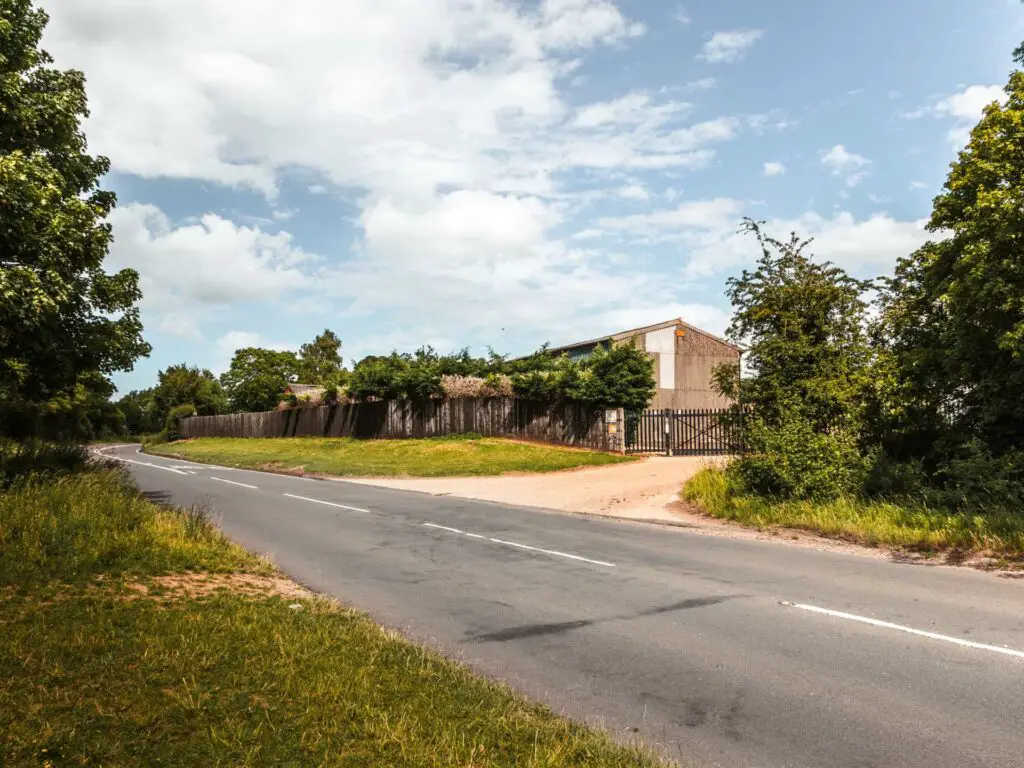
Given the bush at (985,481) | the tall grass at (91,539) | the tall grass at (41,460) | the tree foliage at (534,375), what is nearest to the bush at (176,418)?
the tree foliage at (534,375)

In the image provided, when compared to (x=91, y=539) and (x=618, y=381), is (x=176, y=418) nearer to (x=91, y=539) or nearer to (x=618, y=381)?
(x=618, y=381)

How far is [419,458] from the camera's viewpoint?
1152 inches

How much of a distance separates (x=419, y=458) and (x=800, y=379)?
1859 cm

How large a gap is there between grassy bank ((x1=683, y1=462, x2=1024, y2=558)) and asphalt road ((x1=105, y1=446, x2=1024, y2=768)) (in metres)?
1.09

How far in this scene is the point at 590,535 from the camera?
1195 centimetres

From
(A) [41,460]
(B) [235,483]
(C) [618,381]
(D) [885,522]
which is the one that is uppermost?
(C) [618,381]

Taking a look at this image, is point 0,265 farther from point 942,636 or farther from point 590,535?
point 942,636

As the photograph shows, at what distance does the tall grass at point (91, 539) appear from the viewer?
712 cm

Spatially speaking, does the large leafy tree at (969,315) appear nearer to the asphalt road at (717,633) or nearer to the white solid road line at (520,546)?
the asphalt road at (717,633)

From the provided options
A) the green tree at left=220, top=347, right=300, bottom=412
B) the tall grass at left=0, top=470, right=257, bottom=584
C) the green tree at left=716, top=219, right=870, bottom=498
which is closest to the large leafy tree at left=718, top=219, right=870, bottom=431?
the green tree at left=716, top=219, right=870, bottom=498

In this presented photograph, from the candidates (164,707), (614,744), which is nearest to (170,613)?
(164,707)

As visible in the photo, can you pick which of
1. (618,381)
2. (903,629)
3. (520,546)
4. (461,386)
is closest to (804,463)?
(520,546)

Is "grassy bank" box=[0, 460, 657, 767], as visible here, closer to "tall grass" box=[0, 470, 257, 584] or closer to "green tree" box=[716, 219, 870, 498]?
"tall grass" box=[0, 470, 257, 584]

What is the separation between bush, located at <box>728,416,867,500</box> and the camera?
12656 mm
